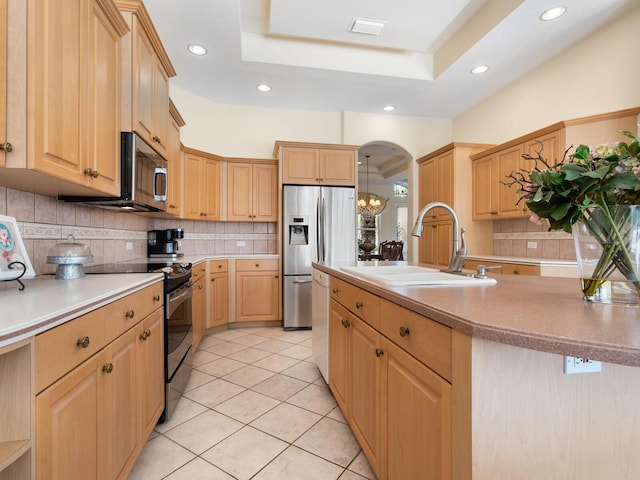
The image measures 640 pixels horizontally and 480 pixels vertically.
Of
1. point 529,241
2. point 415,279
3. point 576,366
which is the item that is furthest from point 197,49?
point 529,241

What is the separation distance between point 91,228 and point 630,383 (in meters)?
2.77

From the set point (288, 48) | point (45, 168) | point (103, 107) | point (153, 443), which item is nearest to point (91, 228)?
point (103, 107)

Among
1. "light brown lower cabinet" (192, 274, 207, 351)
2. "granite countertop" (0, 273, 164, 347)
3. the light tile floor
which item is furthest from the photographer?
"light brown lower cabinet" (192, 274, 207, 351)

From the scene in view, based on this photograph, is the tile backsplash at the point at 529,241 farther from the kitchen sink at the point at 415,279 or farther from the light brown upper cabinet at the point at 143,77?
the light brown upper cabinet at the point at 143,77

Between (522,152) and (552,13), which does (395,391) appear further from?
(552,13)

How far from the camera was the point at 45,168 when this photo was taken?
3.85 feet

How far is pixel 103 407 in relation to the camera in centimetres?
111

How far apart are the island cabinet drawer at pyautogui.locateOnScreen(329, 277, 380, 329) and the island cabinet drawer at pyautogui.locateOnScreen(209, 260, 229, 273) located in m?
2.05

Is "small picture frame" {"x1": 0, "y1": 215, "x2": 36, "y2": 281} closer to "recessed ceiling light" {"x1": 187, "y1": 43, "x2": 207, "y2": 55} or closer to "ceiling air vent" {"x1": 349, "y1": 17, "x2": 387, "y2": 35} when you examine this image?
"recessed ceiling light" {"x1": 187, "y1": 43, "x2": 207, "y2": 55}

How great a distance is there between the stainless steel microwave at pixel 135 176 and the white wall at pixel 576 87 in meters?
3.78

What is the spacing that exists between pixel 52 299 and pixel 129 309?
35 cm

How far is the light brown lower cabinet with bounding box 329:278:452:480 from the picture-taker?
34.5 inches

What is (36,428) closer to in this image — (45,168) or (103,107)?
(45,168)

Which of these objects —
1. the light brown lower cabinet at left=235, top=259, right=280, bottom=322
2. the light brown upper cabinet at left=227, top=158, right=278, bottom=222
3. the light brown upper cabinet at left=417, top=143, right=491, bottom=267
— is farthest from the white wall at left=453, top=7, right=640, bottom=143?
the light brown lower cabinet at left=235, top=259, right=280, bottom=322
